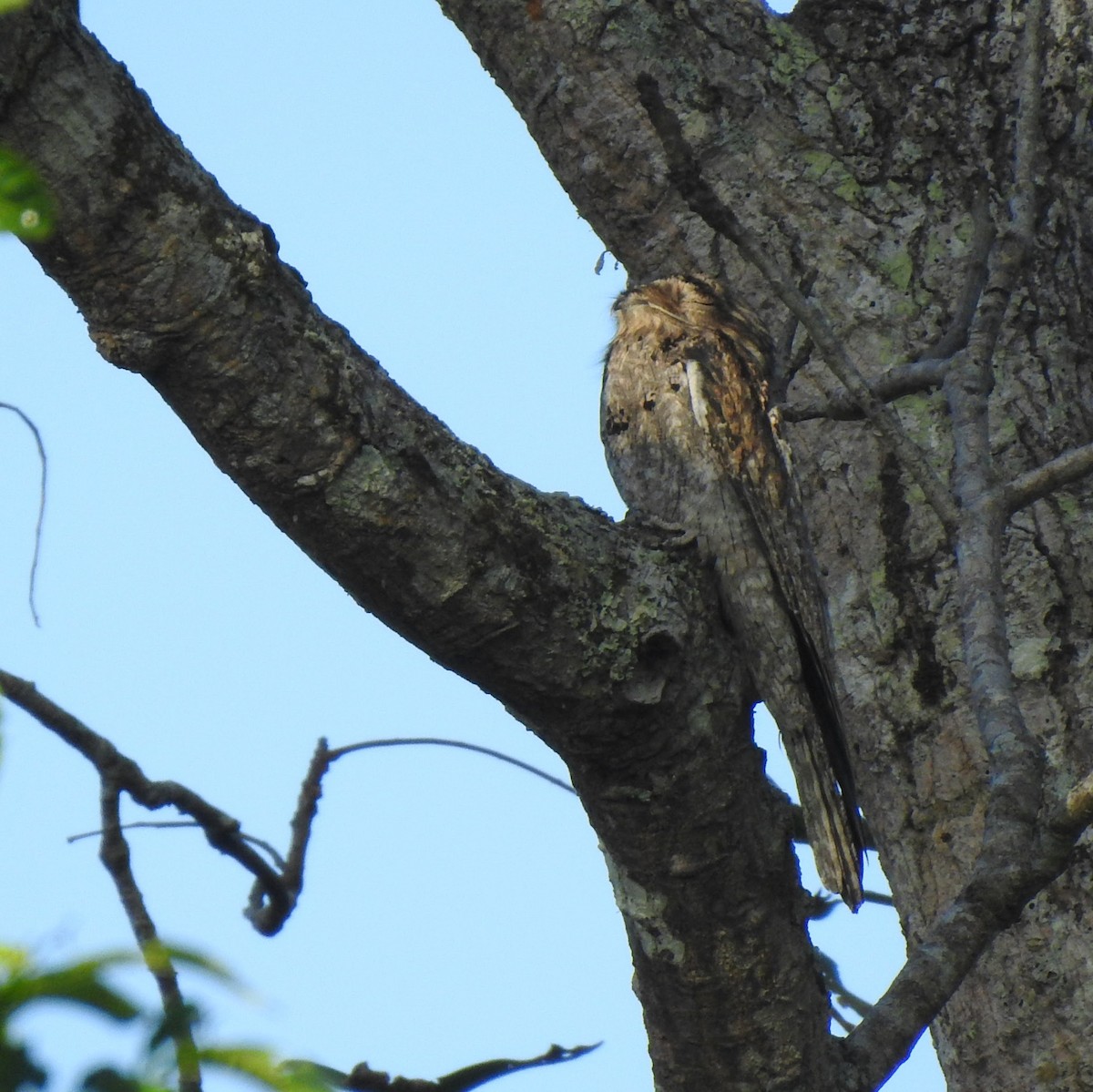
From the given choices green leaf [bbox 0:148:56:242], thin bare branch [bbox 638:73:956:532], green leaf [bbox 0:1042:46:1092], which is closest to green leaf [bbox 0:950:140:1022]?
green leaf [bbox 0:1042:46:1092]

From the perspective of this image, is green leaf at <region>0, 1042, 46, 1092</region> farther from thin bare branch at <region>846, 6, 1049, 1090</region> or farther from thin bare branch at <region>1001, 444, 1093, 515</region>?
thin bare branch at <region>1001, 444, 1093, 515</region>

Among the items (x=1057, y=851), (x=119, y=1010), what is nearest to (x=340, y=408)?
(x=1057, y=851)

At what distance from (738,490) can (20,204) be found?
96.4 inches

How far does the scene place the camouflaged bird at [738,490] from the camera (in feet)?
9.32

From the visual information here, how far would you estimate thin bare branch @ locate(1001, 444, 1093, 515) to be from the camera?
2.04m

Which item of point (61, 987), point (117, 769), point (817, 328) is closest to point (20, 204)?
point (61, 987)

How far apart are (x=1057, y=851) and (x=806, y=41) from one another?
2.26m

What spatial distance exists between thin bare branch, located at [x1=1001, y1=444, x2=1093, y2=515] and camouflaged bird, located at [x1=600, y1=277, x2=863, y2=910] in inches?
25.5

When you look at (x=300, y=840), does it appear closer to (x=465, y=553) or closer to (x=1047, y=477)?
(x=465, y=553)

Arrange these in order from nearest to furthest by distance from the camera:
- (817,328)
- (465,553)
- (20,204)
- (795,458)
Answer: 1. (20,204)
2. (465,553)
3. (817,328)
4. (795,458)

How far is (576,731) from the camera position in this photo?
6.35ft

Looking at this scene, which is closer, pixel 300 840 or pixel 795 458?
pixel 300 840

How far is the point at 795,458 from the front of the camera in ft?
9.67

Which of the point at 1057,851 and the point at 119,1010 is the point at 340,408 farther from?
the point at 119,1010
